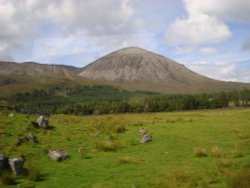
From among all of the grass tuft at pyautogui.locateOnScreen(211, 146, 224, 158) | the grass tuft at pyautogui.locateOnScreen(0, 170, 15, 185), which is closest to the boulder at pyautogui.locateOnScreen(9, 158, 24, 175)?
the grass tuft at pyautogui.locateOnScreen(0, 170, 15, 185)

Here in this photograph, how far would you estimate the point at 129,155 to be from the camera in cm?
2222

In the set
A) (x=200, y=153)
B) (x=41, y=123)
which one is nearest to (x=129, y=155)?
(x=200, y=153)

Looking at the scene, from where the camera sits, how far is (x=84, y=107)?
551 ft

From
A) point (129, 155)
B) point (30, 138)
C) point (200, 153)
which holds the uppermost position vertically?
point (30, 138)

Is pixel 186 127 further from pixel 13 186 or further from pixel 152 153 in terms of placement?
pixel 13 186

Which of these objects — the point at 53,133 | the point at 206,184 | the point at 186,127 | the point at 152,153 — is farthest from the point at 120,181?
the point at 186,127

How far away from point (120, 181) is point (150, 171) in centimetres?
210

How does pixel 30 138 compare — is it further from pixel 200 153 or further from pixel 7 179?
pixel 200 153

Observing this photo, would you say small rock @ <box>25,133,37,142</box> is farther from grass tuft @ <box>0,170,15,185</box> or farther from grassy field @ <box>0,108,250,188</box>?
grass tuft @ <box>0,170,15,185</box>

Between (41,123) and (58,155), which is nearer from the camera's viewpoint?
(58,155)

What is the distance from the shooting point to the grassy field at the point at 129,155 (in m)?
16.0

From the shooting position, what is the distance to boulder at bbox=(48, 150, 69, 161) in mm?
→ 21375

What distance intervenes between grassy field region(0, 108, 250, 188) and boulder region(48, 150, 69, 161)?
13.0 inches

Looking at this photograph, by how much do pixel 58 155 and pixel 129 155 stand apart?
4.00 metres
